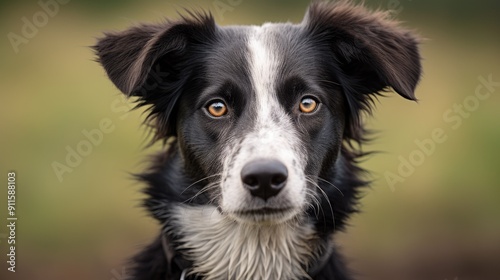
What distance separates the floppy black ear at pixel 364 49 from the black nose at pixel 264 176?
933mm

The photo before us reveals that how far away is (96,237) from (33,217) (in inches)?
31.6

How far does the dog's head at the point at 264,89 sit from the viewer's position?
429cm

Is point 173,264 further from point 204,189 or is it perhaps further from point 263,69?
point 263,69

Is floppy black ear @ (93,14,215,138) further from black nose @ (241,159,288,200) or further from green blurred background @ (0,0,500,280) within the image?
green blurred background @ (0,0,500,280)

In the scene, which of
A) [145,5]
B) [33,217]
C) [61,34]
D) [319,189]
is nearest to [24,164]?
[33,217]

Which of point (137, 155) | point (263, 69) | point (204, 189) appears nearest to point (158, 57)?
point (263, 69)

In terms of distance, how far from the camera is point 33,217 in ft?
31.0

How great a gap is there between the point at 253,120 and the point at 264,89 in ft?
0.71

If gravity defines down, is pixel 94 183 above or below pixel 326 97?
below

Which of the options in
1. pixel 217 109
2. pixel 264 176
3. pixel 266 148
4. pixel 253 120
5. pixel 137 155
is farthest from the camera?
pixel 137 155

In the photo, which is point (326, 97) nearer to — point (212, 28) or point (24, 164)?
point (212, 28)

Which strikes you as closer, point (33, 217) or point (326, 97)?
point (326, 97)

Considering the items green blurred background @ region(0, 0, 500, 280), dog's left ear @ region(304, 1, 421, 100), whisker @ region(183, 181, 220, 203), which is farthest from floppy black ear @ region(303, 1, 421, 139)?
green blurred background @ region(0, 0, 500, 280)

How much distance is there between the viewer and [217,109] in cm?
460
